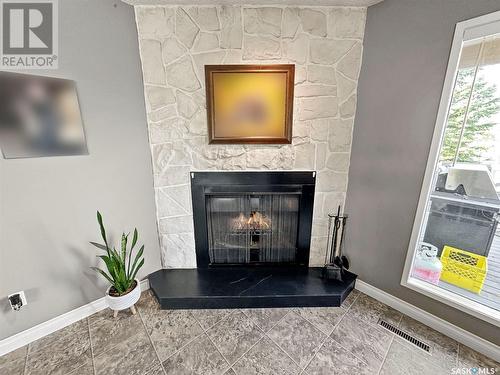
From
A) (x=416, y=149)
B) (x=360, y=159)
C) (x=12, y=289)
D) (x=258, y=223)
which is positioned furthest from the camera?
(x=258, y=223)

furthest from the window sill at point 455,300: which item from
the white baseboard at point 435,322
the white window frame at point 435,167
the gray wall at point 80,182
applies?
the gray wall at point 80,182

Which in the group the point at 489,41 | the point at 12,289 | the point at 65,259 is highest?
the point at 489,41

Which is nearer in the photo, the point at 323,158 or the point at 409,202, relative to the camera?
the point at 409,202

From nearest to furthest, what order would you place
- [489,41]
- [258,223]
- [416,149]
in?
1. [489,41]
2. [416,149]
3. [258,223]

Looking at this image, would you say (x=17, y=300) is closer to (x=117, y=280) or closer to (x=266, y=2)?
(x=117, y=280)

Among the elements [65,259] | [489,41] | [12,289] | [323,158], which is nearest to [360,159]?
[323,158]

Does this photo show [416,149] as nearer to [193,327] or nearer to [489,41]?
[489,41]

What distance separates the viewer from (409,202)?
157cm

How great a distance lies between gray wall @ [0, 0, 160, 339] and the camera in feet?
4.34

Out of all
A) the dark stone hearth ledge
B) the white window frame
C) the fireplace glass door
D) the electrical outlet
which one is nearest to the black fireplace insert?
the fireplace glass door

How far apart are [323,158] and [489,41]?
1151 mm

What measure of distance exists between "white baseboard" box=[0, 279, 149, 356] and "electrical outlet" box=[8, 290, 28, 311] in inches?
7.8

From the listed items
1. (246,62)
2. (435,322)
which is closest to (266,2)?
(246,62)

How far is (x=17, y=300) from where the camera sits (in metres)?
1.36
